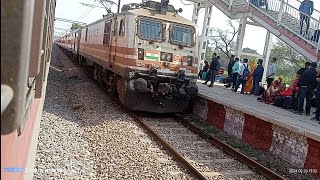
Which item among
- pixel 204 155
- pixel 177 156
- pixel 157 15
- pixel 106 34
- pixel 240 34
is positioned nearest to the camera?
pixel 177 156

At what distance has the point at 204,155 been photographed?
6898 millimetres

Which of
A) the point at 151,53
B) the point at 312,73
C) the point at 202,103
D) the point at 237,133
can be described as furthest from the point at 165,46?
the point at 312,73

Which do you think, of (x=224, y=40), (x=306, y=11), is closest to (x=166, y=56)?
(x=306, y=11)

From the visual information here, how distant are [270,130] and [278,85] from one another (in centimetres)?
458

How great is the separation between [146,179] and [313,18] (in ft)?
33.1

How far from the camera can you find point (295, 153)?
271 inches

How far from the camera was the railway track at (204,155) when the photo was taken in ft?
19.5

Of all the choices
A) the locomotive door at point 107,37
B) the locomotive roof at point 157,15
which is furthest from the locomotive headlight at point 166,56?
the locomotive door at point 107,37

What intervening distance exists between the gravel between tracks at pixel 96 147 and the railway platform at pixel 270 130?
250 cm

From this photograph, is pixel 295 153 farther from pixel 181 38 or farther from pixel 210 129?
pixel 181 38

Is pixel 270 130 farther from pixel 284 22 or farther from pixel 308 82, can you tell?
pixel 284 22

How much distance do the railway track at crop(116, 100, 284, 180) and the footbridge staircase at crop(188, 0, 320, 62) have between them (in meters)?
5.81

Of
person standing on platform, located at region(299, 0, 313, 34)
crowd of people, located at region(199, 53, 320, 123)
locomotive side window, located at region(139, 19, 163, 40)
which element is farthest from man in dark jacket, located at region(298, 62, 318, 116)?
locomotive side window, located at region(139, 19, 163, 40)

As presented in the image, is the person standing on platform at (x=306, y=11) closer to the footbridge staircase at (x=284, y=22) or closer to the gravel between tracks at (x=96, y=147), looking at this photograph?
the footbridge staircase at (x=284, y=22)
